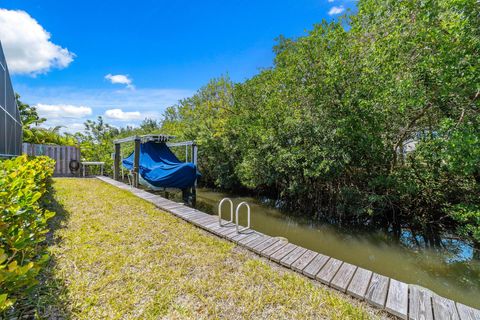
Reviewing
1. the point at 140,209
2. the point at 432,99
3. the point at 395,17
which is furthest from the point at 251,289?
the point at 395,17

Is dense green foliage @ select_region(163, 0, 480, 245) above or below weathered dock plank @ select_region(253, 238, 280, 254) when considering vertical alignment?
above

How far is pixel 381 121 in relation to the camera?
204 inches

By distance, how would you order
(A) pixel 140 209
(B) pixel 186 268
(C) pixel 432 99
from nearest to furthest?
1. (B) pixel 186 268
2. (C) pixel 432 99
3. (A) pixel 140 209

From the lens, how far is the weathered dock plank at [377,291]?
6.91 ft

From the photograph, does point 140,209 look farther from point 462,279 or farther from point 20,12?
point 462,279

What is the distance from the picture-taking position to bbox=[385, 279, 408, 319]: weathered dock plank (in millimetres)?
1984

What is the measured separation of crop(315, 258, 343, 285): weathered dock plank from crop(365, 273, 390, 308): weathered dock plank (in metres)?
0.37

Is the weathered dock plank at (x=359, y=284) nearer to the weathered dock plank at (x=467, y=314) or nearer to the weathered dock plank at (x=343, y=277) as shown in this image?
the weathered dock plank at (x=343, y=277)

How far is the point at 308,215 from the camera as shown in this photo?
728cm

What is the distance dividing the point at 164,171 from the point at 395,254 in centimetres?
652

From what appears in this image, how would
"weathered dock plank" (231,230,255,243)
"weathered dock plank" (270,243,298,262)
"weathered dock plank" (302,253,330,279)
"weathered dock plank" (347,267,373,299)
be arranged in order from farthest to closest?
1. "weathered dock plank" (231,230,255,243)
2. "weathered dock plank" (270,243,298,262)
3. "weathered dock plank" (302,253,330,279)
4. "weathered dock plank" (347,267,373,299)

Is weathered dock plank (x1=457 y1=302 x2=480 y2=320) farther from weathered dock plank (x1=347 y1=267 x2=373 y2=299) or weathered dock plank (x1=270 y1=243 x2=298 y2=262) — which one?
weathered dock plank (x1=270 y1=243 x2=298 y2=262)

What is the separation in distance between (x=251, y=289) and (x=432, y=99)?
4554 mm

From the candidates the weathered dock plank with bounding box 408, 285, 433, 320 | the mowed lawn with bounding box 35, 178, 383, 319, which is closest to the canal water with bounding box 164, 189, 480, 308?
the weathered dock plank with bounding box 408, 285, 433, 320
